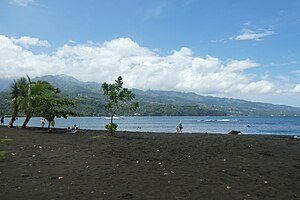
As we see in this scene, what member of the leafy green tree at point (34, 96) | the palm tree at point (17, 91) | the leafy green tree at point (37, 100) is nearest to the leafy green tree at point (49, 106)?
the leafy green tree at point (37, 100)

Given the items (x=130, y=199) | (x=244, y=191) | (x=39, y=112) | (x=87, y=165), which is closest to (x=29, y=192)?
(x=130, y=199)

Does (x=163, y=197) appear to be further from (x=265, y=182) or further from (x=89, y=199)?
(x=265, y=182)

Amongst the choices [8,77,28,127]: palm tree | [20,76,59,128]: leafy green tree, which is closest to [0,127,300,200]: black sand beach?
[20,76,59,128]: leafy green tree

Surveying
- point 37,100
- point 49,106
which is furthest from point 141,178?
point 49,106

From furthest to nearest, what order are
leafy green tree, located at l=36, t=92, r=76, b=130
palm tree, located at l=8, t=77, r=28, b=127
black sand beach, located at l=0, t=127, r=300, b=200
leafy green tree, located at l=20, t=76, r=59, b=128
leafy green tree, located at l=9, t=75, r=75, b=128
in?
1. palm tree, located at l=8, t=77, r=28, b=127
2. leafy green tree, located at l=36, t=92, r=76, b=130
3. leafy green tree, located at l=9, t=75, r=75, b=128
4. leafy green tree, located at l=20, t=76, r=59, b=128
5. black sand beach, located at l=0, t=127, r=300, b=200

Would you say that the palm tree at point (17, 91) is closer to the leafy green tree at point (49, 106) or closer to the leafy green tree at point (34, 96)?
the leafy green tree at point (34, 96)

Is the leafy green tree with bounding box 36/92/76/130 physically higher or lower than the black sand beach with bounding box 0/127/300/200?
higher

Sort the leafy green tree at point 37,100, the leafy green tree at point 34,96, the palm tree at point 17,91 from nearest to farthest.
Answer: the leafy green tree at point 34,96, the leafy green tree at point 37,100, the palm tree at point 17,91

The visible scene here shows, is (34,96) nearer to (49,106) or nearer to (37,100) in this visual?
(37,100)

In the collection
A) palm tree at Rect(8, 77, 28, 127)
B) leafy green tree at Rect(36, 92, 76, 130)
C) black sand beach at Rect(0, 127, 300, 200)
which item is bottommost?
black sand beach at Rect(0, 127, 300, 200)

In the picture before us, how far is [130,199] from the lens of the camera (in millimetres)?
11141

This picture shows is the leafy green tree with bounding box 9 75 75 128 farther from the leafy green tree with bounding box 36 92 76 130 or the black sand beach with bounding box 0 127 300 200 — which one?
the black sand beach with bounding box 0 127 300 200

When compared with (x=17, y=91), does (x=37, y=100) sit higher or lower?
lower

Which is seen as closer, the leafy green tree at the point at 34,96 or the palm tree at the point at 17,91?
the leafy green tree at the point at 34,96
